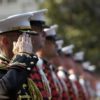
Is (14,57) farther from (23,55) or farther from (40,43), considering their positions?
(40,43)

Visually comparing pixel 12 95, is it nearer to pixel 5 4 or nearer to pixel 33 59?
pixel 33 59

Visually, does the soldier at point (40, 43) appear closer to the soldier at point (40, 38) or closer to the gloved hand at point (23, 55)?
the soldier at point (40, 38)

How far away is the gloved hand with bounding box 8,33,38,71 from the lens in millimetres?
6691

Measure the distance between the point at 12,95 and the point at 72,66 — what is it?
407 inches

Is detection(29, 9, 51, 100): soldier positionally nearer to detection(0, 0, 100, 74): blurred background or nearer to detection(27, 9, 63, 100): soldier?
detection(27, 9, 63, 100): soldier

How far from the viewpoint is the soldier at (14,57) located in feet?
21.6

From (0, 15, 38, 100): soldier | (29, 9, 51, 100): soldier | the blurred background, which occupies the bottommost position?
the blurred background

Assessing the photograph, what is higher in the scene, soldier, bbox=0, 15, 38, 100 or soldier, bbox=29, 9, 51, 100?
soldier, bbox=0, 15, 38, 100

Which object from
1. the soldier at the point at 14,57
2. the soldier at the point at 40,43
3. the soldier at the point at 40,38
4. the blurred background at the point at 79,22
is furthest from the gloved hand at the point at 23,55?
the blurred background at the point at 79,22

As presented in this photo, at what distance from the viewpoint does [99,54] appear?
3456cm

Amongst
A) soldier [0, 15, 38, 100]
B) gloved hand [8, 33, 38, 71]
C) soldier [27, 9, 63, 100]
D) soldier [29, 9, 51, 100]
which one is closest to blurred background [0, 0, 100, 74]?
soldier [27, 9, 63, 100]

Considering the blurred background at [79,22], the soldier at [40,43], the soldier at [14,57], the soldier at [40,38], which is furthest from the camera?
the blurred background at [79,22]

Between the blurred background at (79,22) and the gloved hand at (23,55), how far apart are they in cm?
2587

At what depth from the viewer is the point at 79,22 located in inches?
1395
